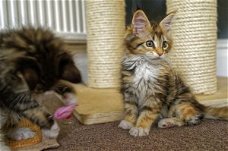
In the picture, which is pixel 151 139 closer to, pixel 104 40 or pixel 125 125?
pixel 125 125

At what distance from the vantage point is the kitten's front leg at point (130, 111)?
1.13 meters

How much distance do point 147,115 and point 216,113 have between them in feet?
0.94

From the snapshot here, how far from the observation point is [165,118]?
116 cm

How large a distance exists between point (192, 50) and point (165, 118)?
18.3 inches

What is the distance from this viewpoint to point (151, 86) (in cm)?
110

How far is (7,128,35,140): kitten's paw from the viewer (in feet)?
3.24

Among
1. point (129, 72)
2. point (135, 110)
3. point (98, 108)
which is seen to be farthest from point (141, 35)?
point (98, 108)

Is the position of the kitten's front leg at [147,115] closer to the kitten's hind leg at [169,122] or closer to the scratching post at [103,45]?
the kitten's hind leg at [169,122]

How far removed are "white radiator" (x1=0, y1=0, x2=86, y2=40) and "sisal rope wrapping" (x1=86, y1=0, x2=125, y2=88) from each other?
184 millimetres

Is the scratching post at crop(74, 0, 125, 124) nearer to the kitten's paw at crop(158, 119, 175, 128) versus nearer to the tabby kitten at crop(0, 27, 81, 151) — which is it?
the kitten's paw at crop(158, 119, 175, 128)

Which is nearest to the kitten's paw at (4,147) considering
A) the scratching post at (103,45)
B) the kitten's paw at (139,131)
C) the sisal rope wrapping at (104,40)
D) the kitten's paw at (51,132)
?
the kitten's paw at (51,132)

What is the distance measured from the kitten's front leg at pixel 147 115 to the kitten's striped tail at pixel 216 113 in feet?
0.73

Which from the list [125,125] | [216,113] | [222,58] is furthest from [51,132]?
[222,58]

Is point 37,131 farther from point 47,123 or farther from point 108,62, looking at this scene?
point 108,62
